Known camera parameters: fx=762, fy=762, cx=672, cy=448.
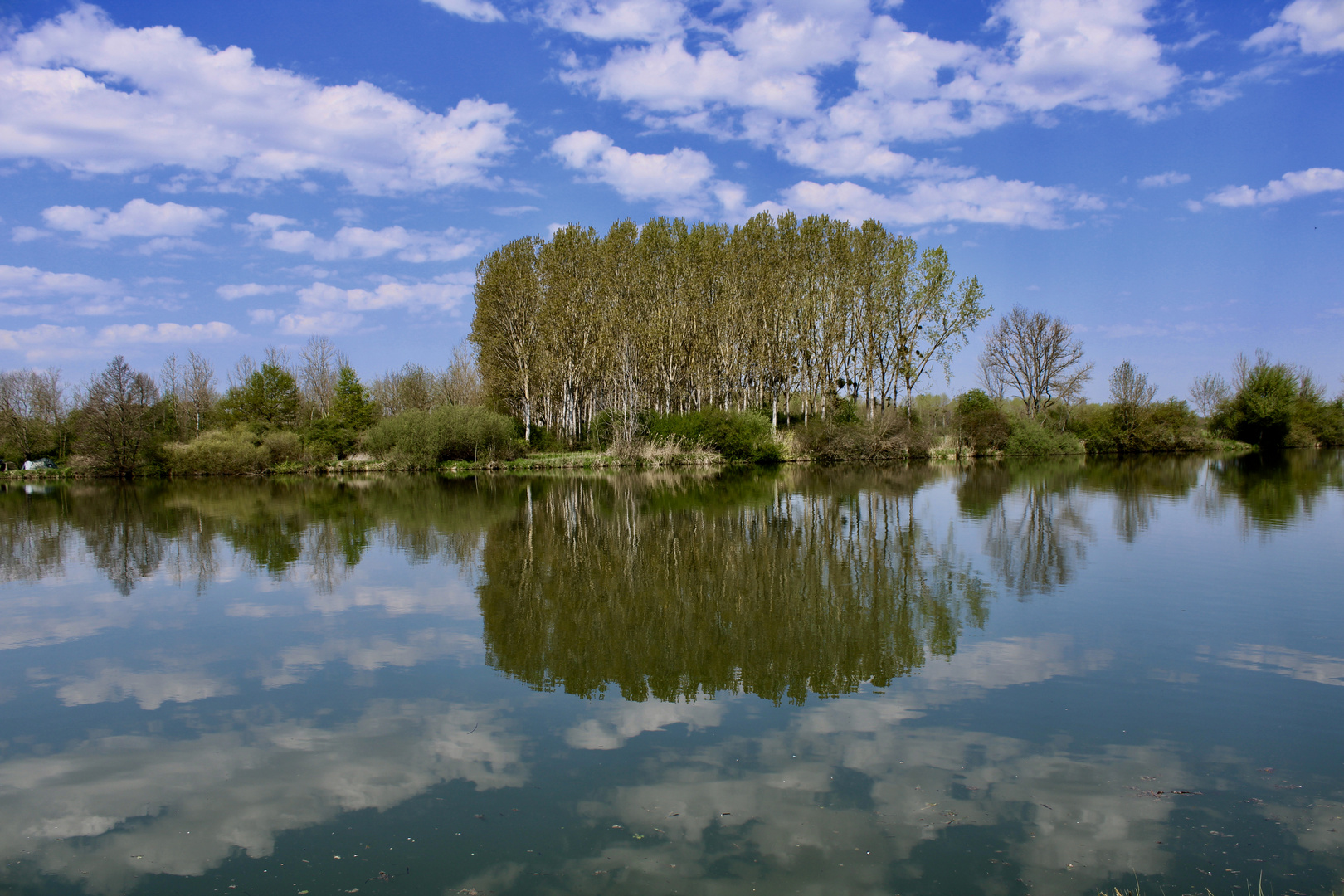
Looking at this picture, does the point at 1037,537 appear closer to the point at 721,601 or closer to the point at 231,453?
the point at 721,601

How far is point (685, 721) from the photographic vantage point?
17.8 ft

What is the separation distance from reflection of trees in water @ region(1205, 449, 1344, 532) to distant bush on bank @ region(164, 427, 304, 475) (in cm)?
4394

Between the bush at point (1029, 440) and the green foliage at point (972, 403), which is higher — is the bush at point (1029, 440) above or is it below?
below

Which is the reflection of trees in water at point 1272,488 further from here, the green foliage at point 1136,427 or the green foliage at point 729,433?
the green foliage at point 729,433

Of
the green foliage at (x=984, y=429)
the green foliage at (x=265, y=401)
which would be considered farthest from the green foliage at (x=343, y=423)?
the green foliage at (x=984, y=429)

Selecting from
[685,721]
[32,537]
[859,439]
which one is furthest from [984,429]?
[685,721]

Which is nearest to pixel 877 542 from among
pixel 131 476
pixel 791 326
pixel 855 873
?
pixel 855 873

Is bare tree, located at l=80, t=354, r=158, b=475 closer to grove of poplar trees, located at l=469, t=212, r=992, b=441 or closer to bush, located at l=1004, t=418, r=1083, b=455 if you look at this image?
grove of poplar trees, located at l=469, t=212, r=992, b=441

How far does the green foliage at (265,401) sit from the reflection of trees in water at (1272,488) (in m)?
50.0

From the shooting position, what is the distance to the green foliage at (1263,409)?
52.0m

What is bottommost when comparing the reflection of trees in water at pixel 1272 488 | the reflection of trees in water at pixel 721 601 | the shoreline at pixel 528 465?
the reflection of trees in water at pixel 1272 488

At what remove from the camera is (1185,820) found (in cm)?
398

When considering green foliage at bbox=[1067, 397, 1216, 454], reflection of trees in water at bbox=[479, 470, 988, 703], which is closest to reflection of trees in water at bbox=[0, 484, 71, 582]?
reflection of trees in water at bbox=[479, 470, 988, 703]

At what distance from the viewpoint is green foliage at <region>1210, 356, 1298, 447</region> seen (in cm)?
5197
